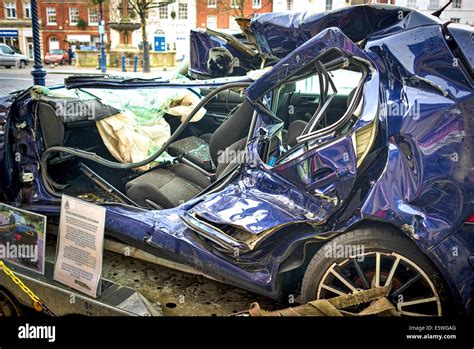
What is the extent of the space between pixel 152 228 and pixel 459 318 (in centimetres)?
189

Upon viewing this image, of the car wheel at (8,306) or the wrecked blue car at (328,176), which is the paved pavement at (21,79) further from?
the car wheel at (8,306)

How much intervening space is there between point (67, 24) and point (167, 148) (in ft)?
111

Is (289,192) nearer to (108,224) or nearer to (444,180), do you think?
(444,180)

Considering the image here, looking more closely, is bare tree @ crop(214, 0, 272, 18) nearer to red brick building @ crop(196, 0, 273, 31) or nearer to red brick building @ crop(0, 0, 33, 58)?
red brick building @ crop(196, 0, 273, 31)

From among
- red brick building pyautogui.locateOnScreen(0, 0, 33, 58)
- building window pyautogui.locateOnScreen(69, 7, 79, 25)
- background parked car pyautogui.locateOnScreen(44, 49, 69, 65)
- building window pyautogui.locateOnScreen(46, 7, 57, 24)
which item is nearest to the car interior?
red brick building pyautogui.locateOnScreen(0, 0, 33, 58)

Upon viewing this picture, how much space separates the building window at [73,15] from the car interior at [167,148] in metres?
32.2

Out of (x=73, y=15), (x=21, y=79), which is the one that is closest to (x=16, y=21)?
(x=21, y=79)

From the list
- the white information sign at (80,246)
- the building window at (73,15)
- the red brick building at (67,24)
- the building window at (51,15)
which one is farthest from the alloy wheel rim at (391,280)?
the building window at (73,15)

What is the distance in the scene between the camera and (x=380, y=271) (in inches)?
96.0

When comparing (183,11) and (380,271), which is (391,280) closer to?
(380,271)

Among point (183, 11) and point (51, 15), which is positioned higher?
point (183, 11)

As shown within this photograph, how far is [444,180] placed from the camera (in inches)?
87.7

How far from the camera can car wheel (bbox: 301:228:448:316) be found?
2.34 metres

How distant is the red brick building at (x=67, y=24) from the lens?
104ft
